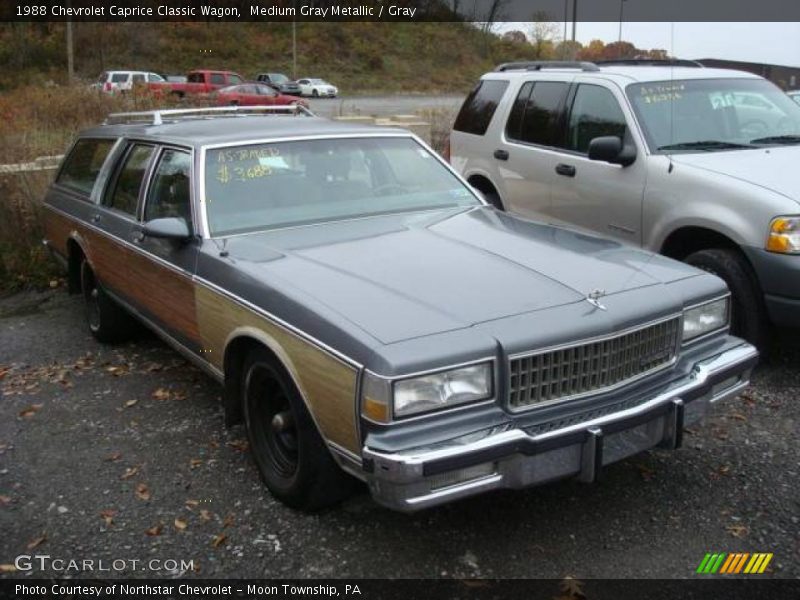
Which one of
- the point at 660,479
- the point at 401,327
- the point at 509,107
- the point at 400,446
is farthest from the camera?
the point at 509,107

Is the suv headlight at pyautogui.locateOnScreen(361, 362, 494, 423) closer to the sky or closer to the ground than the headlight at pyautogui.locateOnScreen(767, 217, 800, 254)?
closer to the ground

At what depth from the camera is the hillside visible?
49.0 m

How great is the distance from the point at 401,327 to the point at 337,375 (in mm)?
292

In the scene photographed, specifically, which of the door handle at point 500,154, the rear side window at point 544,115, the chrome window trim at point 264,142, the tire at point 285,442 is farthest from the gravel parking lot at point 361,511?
the door handle at point 500,154

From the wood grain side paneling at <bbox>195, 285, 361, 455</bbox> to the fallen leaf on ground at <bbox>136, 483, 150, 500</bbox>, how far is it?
2.77 ft

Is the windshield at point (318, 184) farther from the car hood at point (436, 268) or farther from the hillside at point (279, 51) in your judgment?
the hillside at point (279, 51)

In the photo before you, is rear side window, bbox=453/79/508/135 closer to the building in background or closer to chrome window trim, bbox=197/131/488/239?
the building in background

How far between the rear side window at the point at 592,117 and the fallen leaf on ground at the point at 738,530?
3127 millimetres

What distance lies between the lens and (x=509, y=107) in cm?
669

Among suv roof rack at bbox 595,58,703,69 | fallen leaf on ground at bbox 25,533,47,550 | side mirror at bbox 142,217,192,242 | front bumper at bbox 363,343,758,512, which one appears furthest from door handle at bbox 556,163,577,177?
fallen leaf on ground at bbox 25,533,47,550

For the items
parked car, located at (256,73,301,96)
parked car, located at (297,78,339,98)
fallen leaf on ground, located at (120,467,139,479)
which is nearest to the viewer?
fallen leaf on ground, located at (120,467,139,479)

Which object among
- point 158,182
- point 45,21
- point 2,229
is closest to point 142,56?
point 45,21
